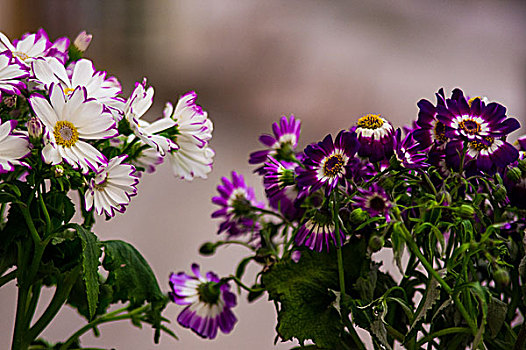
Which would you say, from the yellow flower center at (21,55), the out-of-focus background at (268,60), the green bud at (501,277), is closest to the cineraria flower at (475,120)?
the green bud at (501,277)

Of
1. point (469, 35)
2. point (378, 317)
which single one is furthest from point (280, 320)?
point (469, 35)

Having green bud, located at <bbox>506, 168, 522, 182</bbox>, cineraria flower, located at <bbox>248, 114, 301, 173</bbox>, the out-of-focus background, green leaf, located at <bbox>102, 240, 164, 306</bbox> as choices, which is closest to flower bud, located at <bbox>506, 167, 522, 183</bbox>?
green bud, located at <bbox>506, 168, 522, 182</bbox>

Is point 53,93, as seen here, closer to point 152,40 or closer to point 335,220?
point 335,220

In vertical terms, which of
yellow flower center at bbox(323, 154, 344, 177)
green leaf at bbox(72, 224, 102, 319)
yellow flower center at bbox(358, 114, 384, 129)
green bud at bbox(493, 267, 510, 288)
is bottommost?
green bud at bbox(493, 267, 510, 288)

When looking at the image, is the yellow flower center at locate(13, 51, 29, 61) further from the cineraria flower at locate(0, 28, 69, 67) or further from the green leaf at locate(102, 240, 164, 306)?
the green leaf at locate(102, 240, 164, 306)

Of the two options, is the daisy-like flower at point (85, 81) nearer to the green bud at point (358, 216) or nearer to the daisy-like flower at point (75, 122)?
the daisy-like flower at point (75, 122)

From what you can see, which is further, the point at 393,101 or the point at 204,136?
the point at 393,101
